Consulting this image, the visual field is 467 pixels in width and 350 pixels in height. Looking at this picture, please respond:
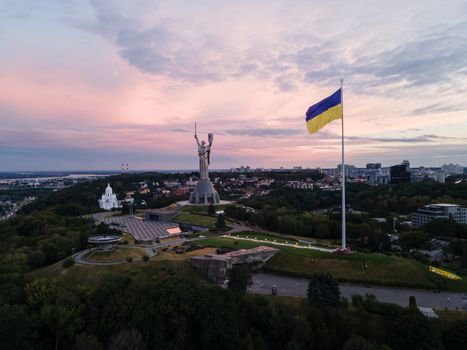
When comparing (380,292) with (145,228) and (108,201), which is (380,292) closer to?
(145,228)

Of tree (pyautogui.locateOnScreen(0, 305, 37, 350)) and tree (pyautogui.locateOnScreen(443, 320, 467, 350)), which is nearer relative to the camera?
tree (pyautogui.locateOnScreen(0, 305, 37, 350))

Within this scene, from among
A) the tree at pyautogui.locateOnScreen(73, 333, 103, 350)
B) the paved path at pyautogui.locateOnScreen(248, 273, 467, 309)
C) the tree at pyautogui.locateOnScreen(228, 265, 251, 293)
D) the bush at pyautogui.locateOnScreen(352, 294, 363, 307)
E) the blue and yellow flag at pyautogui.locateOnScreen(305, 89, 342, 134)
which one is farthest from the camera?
the blue and yellow flag at pyautogui.locateOnScreen(305, 89, 342, 134)

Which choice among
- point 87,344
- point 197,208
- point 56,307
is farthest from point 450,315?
point 197,208

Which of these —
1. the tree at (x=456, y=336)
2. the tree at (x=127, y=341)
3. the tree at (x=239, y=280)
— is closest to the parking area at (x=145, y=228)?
the tree at (x=239, y=280)

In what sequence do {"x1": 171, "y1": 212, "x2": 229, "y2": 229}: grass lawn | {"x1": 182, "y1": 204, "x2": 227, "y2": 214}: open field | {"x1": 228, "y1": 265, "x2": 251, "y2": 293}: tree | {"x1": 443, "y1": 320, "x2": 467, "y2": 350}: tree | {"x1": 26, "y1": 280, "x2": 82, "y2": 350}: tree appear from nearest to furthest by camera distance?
{"x1": 443, "y1": 320, "x2": 467, "y2": 350}: tree, {"x1": 26, "y1": 280, "x2": 82, "y2": 350}: tree, {"x1": 228, "y1": 265, "x2": 251, "y2": 293}: tree, {"x1": 171, "y1": 212, "x2": 229, "y2": 229}: grass lawn, {"x1": 182, "y1": 204, "x2": 227, "y2": 214}: open field

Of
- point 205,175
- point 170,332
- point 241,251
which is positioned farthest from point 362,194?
point 170,332

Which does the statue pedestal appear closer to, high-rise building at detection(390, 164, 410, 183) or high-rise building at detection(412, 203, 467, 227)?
high-rise building at detection(412, 203, 467, 227)

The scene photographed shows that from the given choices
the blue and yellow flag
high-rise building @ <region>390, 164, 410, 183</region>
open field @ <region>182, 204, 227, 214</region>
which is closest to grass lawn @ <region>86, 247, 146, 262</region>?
the blue and yellow flag

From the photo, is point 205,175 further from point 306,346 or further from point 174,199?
point 306,346

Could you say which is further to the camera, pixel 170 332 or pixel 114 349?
pixel 170 332
